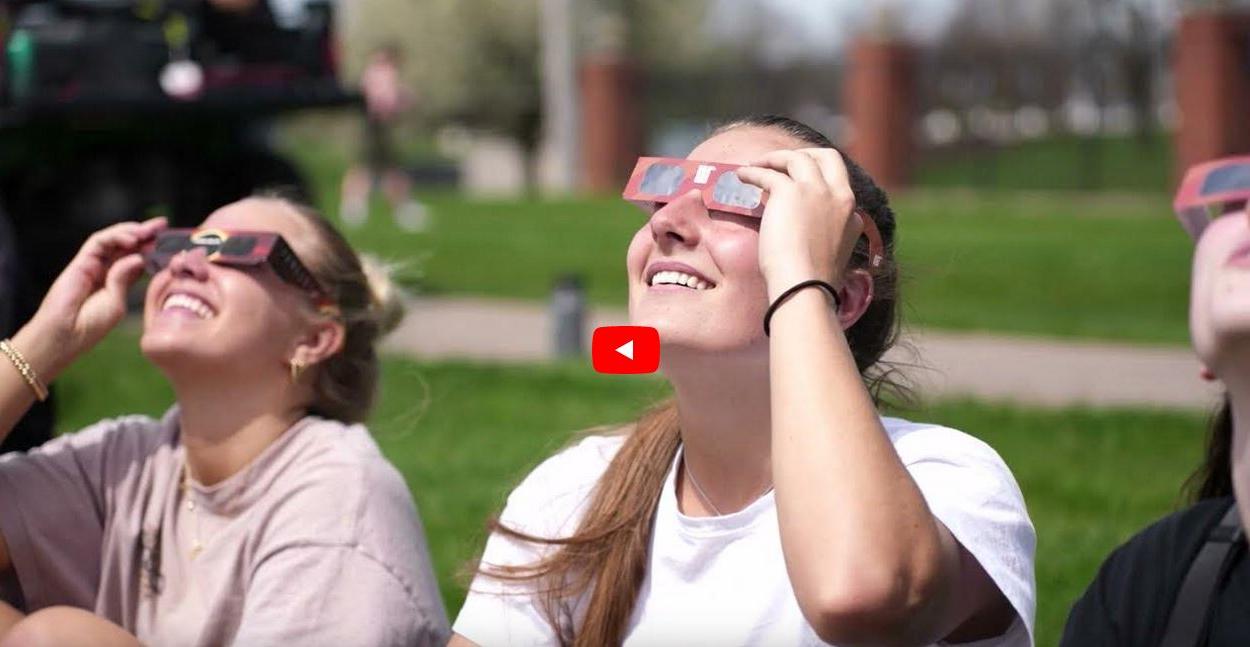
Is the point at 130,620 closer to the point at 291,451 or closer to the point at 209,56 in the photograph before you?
the point at 291,451

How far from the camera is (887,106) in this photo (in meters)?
32.3

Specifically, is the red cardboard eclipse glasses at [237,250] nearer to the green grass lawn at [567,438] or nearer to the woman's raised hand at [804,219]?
the woman's raised hand at [804,219]

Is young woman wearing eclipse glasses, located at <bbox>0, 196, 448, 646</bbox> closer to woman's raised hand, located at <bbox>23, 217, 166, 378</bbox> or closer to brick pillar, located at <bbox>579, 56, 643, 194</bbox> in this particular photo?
woman's raised hand, located at <bbox>23, 217, 166, 378</bbox>

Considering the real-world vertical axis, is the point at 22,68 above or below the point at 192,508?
below

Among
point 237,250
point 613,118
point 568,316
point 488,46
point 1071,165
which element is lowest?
point 488,46

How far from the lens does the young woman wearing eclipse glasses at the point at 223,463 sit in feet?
10.8

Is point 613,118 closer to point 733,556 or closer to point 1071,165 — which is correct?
point 1071,165

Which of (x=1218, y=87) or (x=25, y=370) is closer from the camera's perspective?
(x=25, y=370)

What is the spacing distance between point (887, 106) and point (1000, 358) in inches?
879

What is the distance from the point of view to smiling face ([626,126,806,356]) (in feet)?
8.66

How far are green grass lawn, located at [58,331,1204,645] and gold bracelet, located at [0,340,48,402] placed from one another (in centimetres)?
151

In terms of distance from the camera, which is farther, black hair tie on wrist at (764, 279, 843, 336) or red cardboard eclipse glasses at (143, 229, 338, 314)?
red cardboard eclipse glasses at (143, 229, 338, 314)
